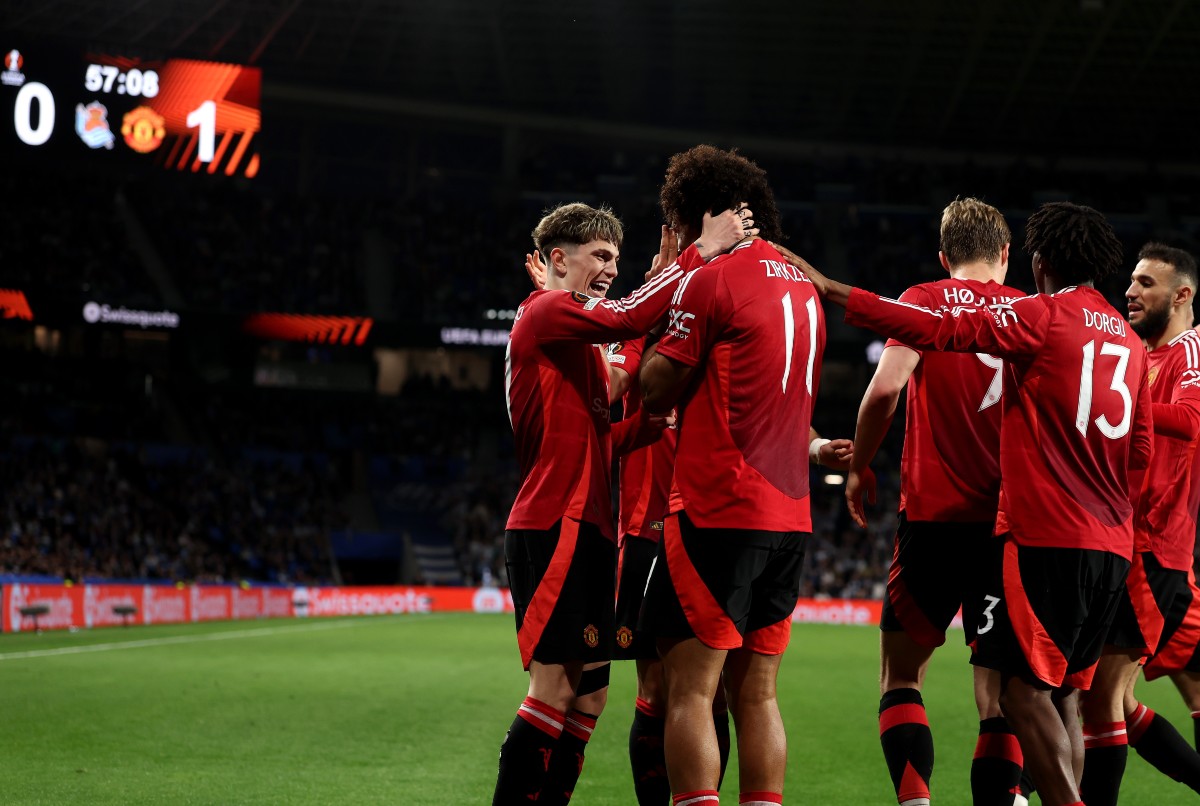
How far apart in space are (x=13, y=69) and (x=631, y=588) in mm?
28947

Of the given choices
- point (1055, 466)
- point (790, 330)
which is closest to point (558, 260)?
point (790, 330)

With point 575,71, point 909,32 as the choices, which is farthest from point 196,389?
point 909,32

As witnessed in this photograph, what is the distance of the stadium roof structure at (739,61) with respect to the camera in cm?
3148

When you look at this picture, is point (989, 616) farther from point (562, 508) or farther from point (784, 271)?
point (562, 508)

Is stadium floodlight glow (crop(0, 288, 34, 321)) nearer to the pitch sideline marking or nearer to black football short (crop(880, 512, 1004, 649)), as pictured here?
the pitch sideline marking

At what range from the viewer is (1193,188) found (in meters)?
42.1

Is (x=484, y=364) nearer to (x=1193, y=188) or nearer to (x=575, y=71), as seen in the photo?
(x=575, y=71)

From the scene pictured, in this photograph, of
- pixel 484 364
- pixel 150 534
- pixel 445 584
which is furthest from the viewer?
pixel 484 364

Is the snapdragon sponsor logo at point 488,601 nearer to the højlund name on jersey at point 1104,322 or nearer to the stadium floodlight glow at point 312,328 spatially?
the stadium floodlight glow at point 312,328

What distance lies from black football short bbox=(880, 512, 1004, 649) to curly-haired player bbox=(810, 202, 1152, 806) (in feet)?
1.32

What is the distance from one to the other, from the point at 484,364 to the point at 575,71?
34.3ft

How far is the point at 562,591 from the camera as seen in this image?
473 centimetres


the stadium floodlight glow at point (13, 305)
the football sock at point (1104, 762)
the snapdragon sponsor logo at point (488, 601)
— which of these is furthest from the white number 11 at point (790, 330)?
the stadium floodlight glow at point (13, 305)

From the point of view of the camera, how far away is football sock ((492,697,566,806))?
465 cm
